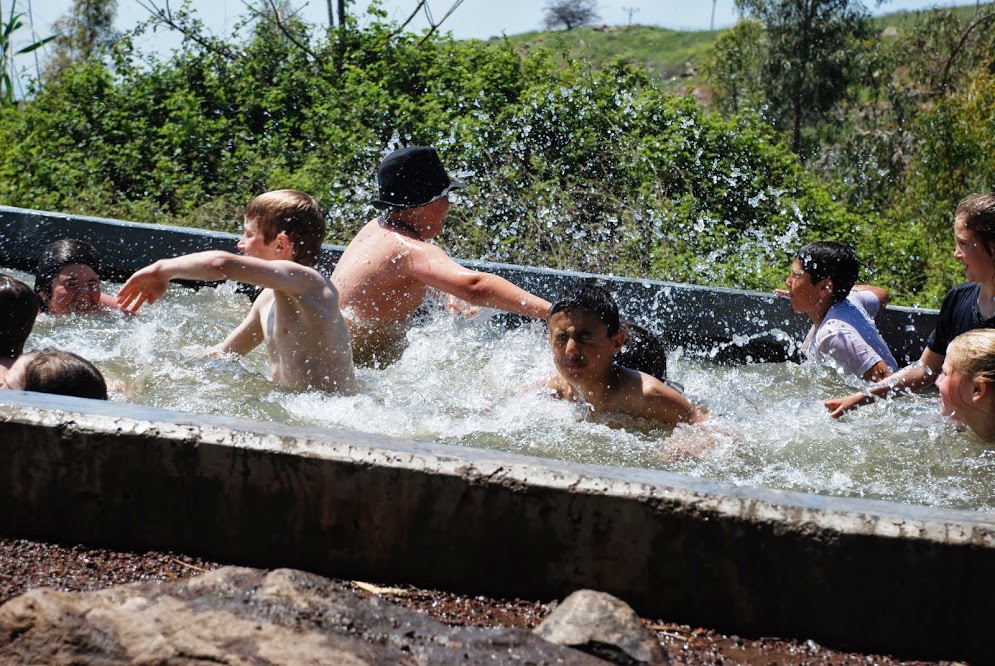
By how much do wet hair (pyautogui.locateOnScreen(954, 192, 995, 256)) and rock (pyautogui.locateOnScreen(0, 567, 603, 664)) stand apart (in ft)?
10.7

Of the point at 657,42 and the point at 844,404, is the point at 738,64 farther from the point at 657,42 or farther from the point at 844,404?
the point at 844,404

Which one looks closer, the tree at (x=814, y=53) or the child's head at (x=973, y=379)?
the child's head at (x=973, y=379)

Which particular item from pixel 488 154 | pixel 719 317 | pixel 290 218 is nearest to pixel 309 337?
pixel 290 218

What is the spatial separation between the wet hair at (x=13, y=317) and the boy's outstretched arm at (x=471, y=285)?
1854mm

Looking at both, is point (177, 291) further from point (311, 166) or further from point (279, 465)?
point (279, 465)

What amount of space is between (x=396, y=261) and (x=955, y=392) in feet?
8.72

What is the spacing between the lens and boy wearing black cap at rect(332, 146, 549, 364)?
582cm

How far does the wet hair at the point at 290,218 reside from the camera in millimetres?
5137

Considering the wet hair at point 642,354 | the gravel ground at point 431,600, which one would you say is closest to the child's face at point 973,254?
the wet hair at point 642,354

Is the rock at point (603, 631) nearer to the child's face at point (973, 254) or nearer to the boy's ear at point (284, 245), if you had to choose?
the boy's ear at point (284, 245)

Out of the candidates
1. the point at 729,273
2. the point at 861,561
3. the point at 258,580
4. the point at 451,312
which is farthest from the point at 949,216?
the point at 258,580

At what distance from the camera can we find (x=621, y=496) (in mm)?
3049

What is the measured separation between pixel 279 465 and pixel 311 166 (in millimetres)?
8095

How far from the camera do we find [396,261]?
584 cm
